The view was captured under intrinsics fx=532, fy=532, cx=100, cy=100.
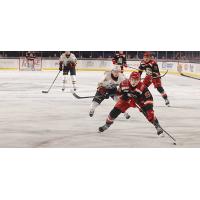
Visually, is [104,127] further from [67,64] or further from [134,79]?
[67,64]

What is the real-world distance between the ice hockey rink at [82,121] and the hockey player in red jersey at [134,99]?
0.11m

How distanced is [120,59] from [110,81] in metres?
0.29

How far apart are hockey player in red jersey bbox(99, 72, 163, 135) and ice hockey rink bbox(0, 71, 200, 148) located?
0.35ft

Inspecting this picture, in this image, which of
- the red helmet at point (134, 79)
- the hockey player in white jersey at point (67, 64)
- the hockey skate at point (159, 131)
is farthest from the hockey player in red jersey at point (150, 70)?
the hockey player in white jersey at point (67, 64)

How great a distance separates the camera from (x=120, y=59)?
636cm

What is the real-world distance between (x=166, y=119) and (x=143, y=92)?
0.55m

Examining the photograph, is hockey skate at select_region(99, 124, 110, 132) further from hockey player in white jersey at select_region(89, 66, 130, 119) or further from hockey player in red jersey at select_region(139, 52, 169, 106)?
hockey player in red jersey at select_region(139, 52, 169, 106)

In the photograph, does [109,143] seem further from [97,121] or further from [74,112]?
[74,112]

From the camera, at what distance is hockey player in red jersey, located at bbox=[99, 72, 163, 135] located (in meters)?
6.07

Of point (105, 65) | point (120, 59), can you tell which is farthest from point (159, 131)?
point (105, 65)

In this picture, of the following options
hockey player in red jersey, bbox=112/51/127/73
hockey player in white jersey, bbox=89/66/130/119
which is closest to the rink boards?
hockey player in red jersey, bbox=112/51/127/73

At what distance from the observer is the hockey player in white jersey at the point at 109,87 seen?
6355 millimetres
